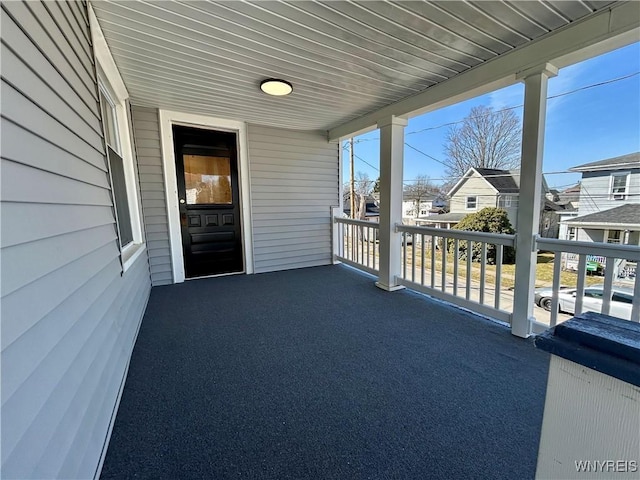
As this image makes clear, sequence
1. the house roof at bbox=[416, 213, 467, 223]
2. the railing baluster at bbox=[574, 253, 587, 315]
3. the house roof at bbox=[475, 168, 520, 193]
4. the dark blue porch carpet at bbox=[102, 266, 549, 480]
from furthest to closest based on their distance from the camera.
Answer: the house roof at bbox=[416, 213, 467, 223] < the house roof at bbox=[475, 168, 520, 193] < the railing baluster at bbox=[574, 253, 587, 315] < the dark blue porch carpet at bbox=[102, 266, 549, 480]

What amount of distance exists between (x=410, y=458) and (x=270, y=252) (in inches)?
140

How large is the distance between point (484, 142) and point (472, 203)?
1207 mm

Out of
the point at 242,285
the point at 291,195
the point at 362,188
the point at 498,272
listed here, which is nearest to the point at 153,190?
the point at 242,285

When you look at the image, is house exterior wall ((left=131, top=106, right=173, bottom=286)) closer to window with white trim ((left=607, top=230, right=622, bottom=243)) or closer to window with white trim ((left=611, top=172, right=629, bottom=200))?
window with white trim ((left=607, top=230, right=622, bottom=243))

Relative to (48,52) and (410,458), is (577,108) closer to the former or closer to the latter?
(410,458)

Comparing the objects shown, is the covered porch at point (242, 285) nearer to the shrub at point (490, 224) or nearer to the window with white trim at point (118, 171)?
the window with white trim at point (118, 171)

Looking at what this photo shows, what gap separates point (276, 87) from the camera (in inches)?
110

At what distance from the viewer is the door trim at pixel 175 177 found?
3630mm

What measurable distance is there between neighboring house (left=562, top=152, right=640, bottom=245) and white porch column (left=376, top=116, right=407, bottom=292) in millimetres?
1637

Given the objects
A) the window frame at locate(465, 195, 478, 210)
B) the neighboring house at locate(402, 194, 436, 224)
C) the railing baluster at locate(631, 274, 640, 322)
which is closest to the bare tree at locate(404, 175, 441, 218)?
the neighboring house at locate(402, 194, 436, 224)

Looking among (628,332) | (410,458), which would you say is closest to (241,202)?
(410,458)

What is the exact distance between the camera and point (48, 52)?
112 cm

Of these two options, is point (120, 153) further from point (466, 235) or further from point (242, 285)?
point (466, 235)

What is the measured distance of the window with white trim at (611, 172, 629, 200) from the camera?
2.11 meters
